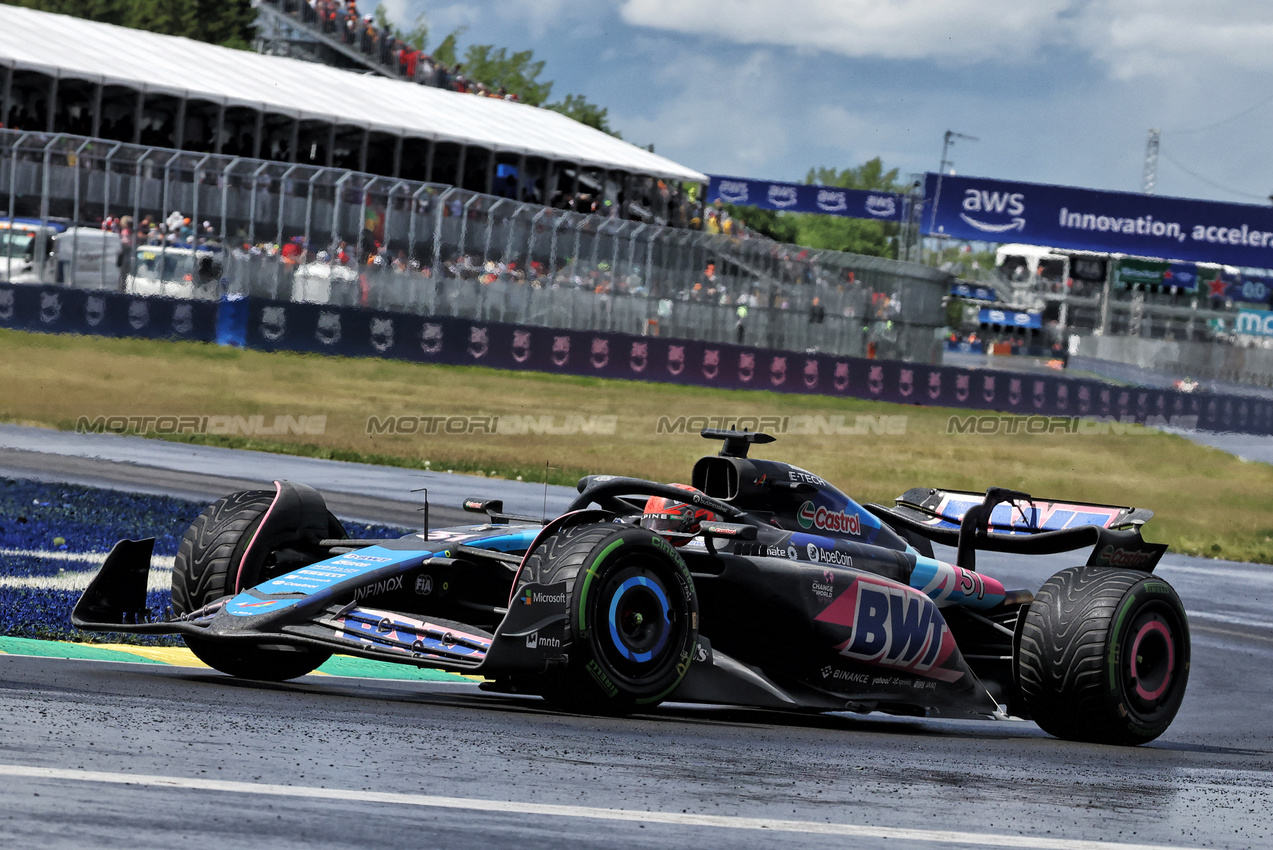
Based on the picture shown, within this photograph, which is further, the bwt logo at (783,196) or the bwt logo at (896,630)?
the bwt logo at (783,196)

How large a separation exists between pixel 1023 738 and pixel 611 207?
39.2 meters

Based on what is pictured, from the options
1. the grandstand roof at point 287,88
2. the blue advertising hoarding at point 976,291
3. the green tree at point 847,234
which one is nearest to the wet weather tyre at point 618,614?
the grandstand roof at point 287,88

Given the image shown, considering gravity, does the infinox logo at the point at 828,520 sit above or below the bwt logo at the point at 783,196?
below

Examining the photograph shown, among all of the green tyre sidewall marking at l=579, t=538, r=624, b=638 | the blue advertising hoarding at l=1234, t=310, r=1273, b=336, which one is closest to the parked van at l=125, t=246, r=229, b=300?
the green tyre sidewall marking at l=579, t=538, r=624, b=638

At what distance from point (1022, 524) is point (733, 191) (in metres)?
81.4

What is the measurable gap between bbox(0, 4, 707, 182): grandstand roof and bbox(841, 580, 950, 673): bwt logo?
1296 inches

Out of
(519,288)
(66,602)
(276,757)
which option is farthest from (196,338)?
Result: (276,757)

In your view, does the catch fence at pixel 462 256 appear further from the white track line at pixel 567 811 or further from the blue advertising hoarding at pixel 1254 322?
the blue advertising hoarding at pixel 1254 322

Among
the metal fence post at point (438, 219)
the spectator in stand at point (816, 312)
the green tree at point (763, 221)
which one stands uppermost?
the green tree at point (763, 221)

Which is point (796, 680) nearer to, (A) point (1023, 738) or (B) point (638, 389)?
(A) point (1023, 738)

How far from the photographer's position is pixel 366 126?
1655 inches

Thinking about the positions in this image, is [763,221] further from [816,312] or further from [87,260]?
[87,260]

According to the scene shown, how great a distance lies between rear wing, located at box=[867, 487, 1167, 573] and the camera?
321 inches

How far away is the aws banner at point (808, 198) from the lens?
83.5 metres
